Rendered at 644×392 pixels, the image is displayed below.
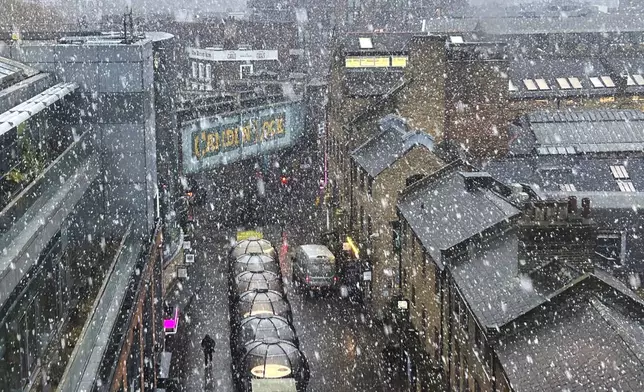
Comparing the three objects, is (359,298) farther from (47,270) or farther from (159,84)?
(47,270)

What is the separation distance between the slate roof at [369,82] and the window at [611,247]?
30839 mm

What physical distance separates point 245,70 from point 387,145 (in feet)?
163

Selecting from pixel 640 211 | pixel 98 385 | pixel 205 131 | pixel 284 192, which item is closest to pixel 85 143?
pixel 98 385

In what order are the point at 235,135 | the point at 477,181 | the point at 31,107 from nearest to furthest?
the point at 31,107, the point at 477,181, the point at 235,135

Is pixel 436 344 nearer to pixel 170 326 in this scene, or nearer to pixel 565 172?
pixel 170 326

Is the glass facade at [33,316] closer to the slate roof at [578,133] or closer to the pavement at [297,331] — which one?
the pavement at [297,331]

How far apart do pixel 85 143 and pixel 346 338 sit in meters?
15.9

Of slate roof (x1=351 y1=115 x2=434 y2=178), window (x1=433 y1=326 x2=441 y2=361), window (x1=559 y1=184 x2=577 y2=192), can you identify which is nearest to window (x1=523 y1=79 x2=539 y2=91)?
slate roof (x1=351 y1=115 x2=434 y2=178)

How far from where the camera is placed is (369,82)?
58375 millimetres

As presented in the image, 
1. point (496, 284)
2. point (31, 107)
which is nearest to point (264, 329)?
point (496, 284)

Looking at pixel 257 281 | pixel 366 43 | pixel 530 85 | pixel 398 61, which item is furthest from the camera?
pixel 366 43

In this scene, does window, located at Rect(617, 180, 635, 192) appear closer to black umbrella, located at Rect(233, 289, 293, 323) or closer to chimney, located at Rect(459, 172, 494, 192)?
chimney, located at Rect(459, 172, 494, 192)

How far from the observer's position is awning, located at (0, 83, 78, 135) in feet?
59.7

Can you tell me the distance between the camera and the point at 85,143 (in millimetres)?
28484
